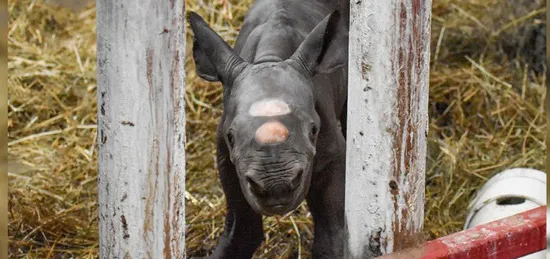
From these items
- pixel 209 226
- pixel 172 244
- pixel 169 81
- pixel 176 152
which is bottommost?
pixel 209 226

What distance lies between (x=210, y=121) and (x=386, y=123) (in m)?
3.06

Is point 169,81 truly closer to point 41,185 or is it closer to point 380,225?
point 380,225

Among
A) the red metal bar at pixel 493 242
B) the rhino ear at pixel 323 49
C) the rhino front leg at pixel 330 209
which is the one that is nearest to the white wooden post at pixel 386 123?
the red metal bar at pixel 493 242

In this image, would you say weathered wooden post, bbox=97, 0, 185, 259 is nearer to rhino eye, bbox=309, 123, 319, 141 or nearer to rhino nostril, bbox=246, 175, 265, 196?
rhino nostril, bbox=246, 175, 265, 196

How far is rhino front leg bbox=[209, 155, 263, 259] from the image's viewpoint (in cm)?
378

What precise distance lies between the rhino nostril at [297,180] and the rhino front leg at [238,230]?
32.5 inches

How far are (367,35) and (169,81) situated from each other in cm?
62

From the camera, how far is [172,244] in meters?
2.37

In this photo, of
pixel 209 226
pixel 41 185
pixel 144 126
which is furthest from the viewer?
pixel 41 185

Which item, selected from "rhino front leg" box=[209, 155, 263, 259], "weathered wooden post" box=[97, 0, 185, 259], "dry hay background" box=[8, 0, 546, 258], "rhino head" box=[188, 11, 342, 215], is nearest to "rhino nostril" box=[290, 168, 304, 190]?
"rhino head" box=[188, 11, 342, 215]

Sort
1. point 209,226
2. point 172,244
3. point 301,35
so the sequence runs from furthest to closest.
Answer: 1. point 209,226
2. point 301,35
3. point 172,244

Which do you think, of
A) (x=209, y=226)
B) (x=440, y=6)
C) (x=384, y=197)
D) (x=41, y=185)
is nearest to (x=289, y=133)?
(x=384, y=197)

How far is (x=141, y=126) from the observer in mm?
2223

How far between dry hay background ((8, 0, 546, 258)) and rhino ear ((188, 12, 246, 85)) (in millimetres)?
1248
